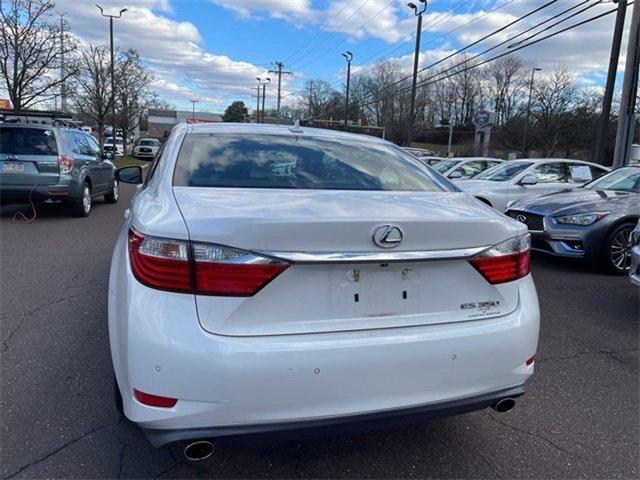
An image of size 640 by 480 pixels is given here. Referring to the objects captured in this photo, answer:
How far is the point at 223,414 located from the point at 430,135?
301ft

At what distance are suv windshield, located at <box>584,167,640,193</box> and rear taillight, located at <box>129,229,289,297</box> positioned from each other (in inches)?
287

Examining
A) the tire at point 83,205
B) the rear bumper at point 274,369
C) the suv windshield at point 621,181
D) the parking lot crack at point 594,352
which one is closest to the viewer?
the rear bumper at point 274,369

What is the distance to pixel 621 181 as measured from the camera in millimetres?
8023

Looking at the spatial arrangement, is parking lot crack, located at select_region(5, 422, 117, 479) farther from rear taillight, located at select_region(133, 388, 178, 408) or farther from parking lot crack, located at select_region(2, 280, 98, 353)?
parking lot crack, located at select_region(2, 280, 98, 353)

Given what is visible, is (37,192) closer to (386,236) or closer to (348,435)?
(348,435)

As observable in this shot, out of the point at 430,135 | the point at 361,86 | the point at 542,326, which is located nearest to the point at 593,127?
the point at 361,86

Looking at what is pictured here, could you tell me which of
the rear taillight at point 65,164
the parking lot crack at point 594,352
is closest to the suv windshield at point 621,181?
the parking lot crack at point 594,352

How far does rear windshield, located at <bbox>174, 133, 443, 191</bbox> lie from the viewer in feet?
9.07

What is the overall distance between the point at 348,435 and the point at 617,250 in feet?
18.7

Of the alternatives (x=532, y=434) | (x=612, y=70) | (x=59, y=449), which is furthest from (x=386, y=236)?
(x=612, y=70)

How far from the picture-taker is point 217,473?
2496 mm

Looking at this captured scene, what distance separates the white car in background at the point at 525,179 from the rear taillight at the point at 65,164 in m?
7.18

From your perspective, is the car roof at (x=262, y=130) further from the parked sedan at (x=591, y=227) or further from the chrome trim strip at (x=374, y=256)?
the parked sedan at (x=591, y=227)

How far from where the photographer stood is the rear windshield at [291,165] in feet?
9.07
